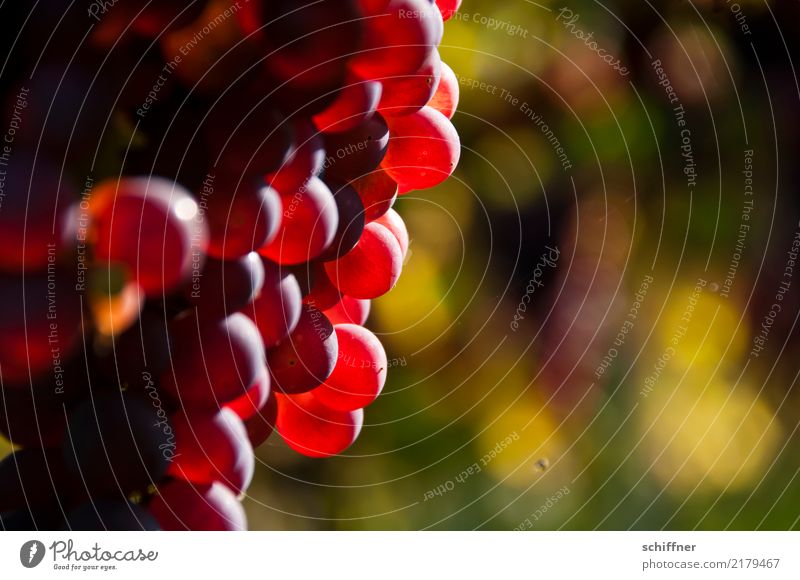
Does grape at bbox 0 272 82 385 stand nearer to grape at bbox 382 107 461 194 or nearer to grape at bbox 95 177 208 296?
grape at bbox 95 177 208 296

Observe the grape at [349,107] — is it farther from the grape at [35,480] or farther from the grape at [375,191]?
the grape at [35,480]

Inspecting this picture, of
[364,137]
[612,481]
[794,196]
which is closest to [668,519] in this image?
[612,481]

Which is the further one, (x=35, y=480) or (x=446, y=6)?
(x=446, y=6)

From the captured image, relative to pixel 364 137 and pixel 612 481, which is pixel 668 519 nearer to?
pixel 612 481

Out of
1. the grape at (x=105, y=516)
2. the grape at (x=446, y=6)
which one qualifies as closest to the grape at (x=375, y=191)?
the grape at (x=446, y=6)

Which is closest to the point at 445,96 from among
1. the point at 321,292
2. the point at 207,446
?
the point at 321,292

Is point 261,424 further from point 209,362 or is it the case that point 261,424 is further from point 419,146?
point 419,146
